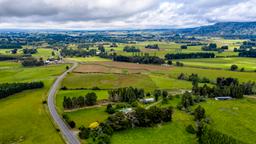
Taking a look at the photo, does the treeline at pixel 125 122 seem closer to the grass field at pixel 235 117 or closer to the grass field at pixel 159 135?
the grass field at pixel 159 135

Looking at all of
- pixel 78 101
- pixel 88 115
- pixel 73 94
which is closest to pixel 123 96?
pixel 78 101

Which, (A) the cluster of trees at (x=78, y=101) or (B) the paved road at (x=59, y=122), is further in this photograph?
(A) the cluster of trees at (x=78, y=101)

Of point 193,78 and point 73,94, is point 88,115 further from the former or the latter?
point 193,78

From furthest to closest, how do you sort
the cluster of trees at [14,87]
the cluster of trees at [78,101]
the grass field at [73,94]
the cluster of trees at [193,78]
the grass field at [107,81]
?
the cluster of trees at [193,78] → the grass field at [107,81] → the cluster of trees at [14,87] → the grass field at [73,94] → the cluster of trees at [78,101]

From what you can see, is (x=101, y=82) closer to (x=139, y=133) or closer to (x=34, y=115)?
(x=34, y=115)

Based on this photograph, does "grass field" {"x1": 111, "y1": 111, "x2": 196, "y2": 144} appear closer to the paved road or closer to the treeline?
the treeline

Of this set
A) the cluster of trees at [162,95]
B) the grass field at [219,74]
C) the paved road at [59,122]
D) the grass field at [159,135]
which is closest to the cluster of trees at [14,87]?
the paved road at [59,122]

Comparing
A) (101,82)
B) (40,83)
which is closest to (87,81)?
(101,82)
